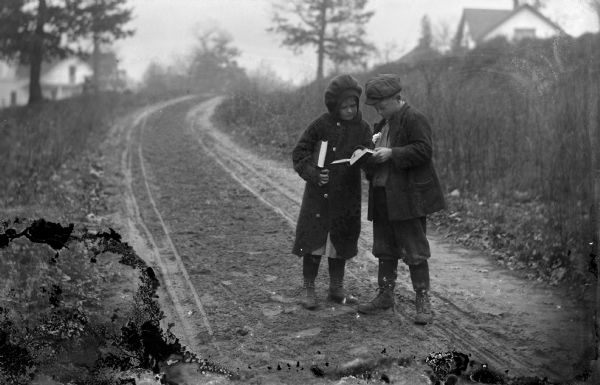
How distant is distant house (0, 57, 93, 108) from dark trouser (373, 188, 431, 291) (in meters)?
10.4

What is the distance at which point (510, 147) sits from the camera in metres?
9.33

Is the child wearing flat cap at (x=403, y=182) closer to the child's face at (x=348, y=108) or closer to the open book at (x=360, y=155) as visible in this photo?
the open book at (x=360, y=155)

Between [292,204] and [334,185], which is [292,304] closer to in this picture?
[334,185]

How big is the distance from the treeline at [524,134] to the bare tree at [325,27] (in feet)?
3.10

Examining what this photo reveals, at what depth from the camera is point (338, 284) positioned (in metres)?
5.77

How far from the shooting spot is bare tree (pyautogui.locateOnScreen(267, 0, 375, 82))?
9.53 metres

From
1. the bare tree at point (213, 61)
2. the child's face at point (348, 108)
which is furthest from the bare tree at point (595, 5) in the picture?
the bare tree at point (213, 61)

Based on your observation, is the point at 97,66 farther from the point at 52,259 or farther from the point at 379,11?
the point at 52,259

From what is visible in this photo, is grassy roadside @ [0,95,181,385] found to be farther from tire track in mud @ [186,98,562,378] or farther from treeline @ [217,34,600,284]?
treeline @ [217,34,600,284]

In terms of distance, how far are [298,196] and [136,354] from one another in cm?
621

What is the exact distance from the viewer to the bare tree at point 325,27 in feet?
31.3

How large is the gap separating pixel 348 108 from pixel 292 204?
177 inches

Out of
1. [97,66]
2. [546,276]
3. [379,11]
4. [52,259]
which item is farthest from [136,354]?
[97,66]

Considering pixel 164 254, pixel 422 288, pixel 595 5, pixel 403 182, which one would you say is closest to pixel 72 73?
pixel 164 254
